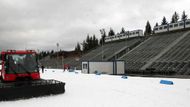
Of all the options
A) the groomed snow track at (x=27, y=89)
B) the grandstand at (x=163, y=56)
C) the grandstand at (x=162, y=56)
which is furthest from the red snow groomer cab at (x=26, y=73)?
the grandstand at (x=163, y=56)

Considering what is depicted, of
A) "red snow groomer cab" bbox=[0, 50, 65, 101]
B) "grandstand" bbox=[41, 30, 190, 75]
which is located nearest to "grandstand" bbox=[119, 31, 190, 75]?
"grandstand" bbox=[41, 30, 190, 75]

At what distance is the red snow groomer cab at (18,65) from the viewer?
1334cm

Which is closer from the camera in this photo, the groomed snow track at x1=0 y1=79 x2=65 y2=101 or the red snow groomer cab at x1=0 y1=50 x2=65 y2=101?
the groomed snow track at x1=0 y1=79 x2=65 y2=101

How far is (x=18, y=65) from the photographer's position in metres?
13.4

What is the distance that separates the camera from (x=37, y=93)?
12883 millimetres

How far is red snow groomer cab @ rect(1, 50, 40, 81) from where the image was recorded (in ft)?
43.8

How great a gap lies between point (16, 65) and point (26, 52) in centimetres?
92

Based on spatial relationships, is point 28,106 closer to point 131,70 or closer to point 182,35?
point 131,70

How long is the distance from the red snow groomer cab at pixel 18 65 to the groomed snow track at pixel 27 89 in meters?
0.68

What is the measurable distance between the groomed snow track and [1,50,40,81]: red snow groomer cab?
26.8 inches

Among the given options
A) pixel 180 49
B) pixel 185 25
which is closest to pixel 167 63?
pixel 180 49

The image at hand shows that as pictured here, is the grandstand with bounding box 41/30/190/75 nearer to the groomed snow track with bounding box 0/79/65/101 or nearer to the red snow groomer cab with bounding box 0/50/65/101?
the groomed snow track with bounding box 0/79/65/101

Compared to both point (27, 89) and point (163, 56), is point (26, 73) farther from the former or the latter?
point (163, 56)

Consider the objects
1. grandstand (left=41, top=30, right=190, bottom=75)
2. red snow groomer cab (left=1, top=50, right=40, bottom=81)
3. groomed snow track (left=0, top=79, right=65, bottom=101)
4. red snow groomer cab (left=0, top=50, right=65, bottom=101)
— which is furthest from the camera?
grandstand (left=41, top=30, right=190, bottom=75)
